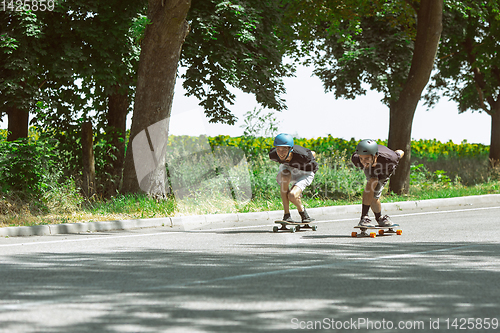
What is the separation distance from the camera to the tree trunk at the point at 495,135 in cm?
2634

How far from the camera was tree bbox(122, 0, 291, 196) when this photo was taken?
44.2 ft

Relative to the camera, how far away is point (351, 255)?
7.88 metres

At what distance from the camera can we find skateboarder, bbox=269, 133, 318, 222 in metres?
10.1

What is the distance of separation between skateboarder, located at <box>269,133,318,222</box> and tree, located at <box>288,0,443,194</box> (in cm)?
848

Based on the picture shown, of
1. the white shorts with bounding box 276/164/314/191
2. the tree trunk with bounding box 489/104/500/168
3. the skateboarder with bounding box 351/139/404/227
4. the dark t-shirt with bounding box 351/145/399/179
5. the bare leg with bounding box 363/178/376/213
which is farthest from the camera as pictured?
the tree trunk with bounding box 489/104/500/168

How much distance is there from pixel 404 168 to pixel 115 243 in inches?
462

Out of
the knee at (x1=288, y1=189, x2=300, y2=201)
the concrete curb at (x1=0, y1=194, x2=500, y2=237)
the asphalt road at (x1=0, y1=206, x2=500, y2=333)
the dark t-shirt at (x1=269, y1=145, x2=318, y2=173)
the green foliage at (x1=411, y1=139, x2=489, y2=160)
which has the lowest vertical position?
the asphalt road at (x1=0, y1=206, x2=500, y2=333)

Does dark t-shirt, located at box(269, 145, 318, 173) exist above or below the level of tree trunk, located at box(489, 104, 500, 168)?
below

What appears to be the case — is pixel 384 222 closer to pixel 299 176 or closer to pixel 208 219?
pixel 299 176

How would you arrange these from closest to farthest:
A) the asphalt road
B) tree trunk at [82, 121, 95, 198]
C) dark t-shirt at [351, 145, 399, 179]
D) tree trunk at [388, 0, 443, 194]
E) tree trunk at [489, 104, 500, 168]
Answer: the asphalt road
dark t-shirt at [351, 145, 399, 179]
tree trunk at [82, 121, 95, 198]
tree trunk at [388, 0, 443, 194]
tree trunk at [489, 104, 500, 168]

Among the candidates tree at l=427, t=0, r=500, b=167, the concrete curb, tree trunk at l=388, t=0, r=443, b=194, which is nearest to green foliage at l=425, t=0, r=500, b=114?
tree at l=427, t=0, r=500, b=167

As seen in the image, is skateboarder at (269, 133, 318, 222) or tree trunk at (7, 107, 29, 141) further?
tree trunk at (7, 107, 29, 141)

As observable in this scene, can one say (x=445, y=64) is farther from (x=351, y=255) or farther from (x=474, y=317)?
(x=474, y=317)

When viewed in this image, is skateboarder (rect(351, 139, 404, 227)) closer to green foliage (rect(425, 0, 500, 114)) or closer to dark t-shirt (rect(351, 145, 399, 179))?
dark t-shirt (rect(351, 145, 399, 179))
